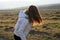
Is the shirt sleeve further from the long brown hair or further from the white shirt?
the long brown hair

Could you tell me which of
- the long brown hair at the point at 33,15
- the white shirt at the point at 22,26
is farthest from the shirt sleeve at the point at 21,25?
the long brown hair at the point at 33,15

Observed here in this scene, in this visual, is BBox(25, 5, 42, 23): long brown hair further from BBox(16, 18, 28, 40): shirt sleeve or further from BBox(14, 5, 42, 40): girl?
BBox(16, 18, 28, 40): shirt sleeve

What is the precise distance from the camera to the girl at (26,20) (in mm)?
5938

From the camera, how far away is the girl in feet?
19.5

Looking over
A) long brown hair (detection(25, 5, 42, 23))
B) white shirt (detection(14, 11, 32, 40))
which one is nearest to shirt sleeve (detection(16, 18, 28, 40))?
white shirt (detection(14, 11, 32, 40))

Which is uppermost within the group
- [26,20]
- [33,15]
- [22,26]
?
[33,15]

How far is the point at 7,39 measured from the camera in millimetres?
15242

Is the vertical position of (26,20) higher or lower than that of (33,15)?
lower

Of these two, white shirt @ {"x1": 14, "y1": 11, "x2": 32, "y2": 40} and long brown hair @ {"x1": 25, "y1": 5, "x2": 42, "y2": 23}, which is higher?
long brown hair @ {"x1": 25, "y1": 5, "x2": 42, "y2": 23}

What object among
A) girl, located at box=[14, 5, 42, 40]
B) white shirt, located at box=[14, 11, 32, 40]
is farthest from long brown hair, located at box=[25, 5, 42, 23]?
white shirt, located at box=[14, 11, 32, 40]

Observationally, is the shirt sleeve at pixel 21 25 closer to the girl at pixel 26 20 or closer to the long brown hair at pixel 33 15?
the girl at pixel 26 20

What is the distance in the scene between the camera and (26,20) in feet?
19.5

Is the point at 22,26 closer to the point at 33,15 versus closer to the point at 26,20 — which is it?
the point at 26,20

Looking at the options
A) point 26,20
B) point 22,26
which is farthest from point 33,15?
point 22,26
